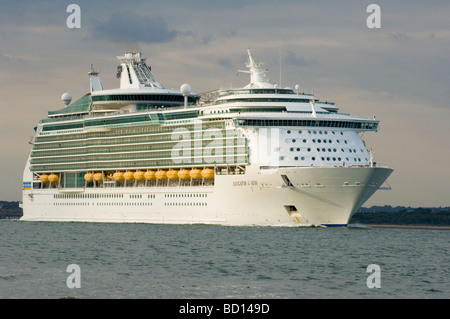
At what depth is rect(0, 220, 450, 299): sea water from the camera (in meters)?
35.6

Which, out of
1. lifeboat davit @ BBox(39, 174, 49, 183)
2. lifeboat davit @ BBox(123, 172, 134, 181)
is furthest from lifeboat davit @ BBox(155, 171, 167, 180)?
lifeboat davit @ BBox(39, 174, 49, 183)

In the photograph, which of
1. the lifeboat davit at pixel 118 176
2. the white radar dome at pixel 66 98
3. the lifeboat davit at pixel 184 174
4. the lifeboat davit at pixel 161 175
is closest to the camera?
the lifeboat davit at pixel 184 174

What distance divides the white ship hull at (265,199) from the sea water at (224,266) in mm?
3340

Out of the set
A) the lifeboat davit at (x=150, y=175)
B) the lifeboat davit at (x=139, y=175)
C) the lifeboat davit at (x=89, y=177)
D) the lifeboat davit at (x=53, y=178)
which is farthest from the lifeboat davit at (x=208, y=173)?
the lifeboat davit at (x=53, y=178)

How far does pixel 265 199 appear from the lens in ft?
236

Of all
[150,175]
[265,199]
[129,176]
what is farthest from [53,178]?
[265,199]

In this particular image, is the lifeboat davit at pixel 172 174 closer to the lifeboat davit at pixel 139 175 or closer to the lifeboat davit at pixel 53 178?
the lifeboat davit at pixel 139 175

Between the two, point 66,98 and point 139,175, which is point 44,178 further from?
point 139,175

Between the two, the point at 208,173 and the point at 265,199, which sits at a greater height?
the point at 208,173

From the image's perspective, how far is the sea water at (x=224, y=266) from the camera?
35562 millimetres

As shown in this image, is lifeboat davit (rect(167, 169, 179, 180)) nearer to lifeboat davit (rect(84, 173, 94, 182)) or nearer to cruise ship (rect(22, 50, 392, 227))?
cruise ship (rect(22, 50, 392, 227))

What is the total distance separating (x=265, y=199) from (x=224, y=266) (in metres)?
28.2

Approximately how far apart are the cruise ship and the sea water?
14.7 ft
